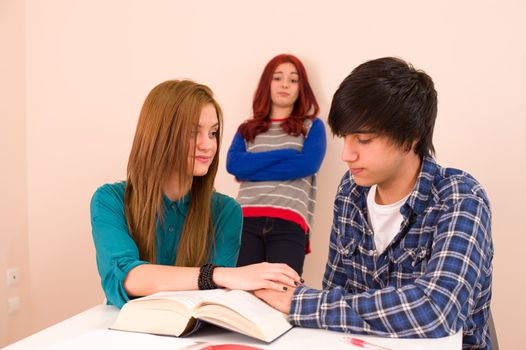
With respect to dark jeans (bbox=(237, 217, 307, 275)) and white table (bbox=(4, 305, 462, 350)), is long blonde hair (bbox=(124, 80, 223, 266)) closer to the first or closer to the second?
white table (bbox=(4, 305, 462, 350))

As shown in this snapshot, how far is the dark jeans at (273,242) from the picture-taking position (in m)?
2.66

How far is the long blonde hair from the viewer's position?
1.51m

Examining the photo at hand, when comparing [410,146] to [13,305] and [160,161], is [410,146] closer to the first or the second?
[160,161]

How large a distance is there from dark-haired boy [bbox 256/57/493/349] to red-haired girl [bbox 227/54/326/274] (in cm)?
114

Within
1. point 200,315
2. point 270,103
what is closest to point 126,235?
point 200,315

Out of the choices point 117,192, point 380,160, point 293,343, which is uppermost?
point 380,160

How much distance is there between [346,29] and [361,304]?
219 centimetres

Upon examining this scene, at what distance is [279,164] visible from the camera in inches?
108

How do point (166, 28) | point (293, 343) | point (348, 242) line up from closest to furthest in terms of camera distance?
point (293, 343), point (348, 242), point (166, 28)

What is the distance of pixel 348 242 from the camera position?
150 centimetres

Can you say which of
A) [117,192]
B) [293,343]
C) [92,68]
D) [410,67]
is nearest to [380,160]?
[410,67]

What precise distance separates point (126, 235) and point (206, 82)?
197cm

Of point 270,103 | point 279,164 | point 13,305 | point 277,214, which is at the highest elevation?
point 270,103

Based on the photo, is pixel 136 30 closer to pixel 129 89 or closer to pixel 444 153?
pixel 129 89
